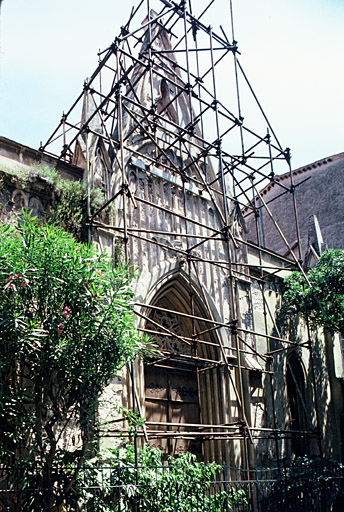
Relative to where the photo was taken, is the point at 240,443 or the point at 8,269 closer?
the point at 8,269

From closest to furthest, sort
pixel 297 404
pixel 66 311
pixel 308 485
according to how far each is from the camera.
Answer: pixel 66 311 → pixel 308 485 → pixel 297 404

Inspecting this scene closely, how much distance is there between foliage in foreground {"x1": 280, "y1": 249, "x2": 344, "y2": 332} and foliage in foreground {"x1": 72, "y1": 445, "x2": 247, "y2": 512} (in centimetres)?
616

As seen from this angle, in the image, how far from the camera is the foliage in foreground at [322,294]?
14602 millimetres

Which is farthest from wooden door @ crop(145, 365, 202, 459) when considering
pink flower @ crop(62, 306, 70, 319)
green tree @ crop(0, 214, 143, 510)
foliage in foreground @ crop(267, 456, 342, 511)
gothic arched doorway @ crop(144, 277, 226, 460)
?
pink flower @ crop(62, 306, 70, 319)

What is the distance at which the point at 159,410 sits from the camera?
12172 millimetres

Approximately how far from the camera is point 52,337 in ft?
26.4

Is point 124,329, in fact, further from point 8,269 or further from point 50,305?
point 8,269

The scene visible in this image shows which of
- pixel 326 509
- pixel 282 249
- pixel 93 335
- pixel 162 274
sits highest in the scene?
pixel 282 249

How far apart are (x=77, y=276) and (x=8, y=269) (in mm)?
954

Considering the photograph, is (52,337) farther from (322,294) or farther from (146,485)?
(322,294)

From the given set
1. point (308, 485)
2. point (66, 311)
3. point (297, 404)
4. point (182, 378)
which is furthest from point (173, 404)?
point (66, 311)

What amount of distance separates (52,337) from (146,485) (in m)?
2.61

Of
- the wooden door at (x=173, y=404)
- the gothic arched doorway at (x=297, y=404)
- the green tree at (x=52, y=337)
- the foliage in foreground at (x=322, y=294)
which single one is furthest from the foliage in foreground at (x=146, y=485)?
the foliage in foreground at (x=322, y=294)

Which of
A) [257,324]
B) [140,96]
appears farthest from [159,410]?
[140,96]
